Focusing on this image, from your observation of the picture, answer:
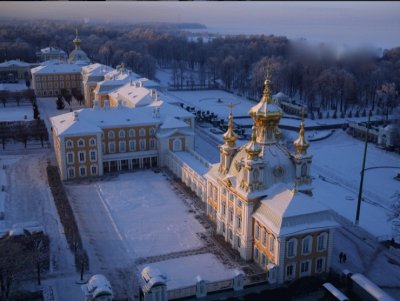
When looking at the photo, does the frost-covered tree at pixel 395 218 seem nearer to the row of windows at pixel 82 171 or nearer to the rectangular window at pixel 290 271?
the rectangular window at pixel 290 271

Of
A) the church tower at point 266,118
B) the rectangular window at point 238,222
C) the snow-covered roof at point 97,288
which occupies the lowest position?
the rectangular window at point 238,222

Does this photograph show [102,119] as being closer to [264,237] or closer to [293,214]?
[264,237]

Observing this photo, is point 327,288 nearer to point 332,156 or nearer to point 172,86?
point 332,156

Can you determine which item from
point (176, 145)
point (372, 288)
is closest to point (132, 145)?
point (176, 145)

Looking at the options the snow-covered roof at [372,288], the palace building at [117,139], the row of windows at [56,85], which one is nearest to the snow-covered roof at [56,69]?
the row of windows at [56,85]

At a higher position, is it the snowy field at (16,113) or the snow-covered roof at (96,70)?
the snow-covered roof at (96,70)

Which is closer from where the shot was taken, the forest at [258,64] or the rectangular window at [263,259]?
the rectangular window at [263,259]
